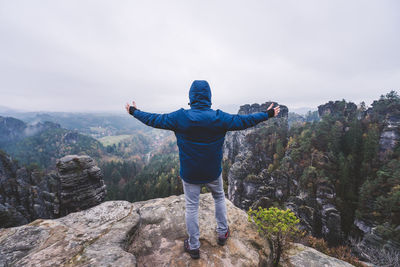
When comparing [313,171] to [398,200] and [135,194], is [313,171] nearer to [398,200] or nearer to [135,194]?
[398,200]

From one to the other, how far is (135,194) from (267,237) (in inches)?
2848

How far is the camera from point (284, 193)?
39031mm

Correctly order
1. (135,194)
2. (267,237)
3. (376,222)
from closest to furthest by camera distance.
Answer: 1. (267,237)
2. (376,222)
3. (135,194)

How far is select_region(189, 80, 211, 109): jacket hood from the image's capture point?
12.6ft

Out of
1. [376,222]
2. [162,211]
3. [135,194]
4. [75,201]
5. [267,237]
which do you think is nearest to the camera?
[267,237]

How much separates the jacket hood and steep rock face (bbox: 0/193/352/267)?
410 centimetres

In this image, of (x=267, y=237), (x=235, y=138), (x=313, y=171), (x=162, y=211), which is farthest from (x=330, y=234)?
(x=235, y=138)

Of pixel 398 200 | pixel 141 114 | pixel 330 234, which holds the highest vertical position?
pixel 141 114

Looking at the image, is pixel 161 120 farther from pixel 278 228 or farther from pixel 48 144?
pixel 48 144

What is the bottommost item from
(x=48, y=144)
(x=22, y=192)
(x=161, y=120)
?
(x=48, y=144)

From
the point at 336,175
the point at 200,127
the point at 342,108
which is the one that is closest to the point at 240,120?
the point at 200,127

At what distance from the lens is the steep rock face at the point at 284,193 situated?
3180cm

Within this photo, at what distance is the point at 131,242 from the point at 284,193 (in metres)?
42.7

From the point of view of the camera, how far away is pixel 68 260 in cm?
386
